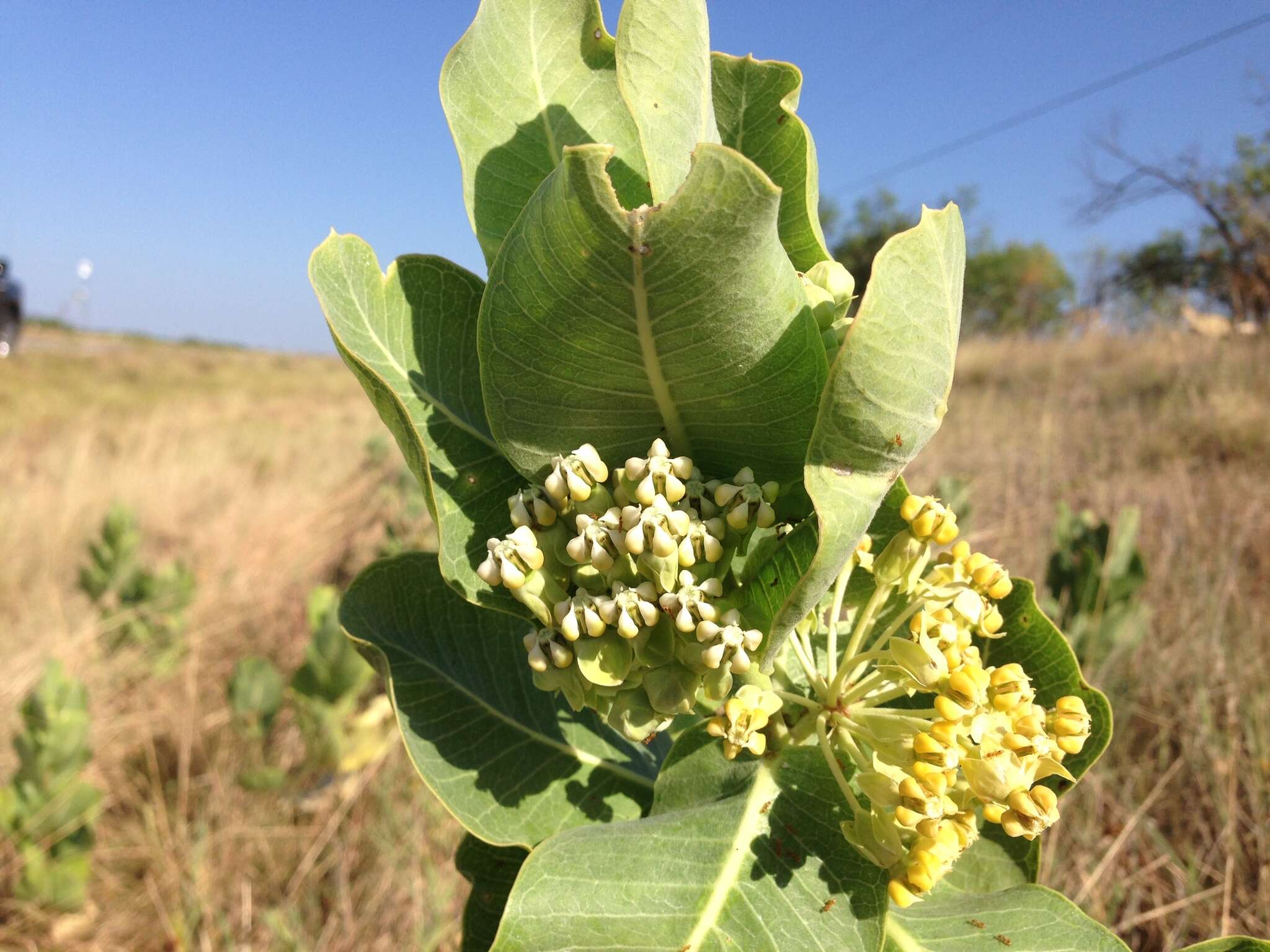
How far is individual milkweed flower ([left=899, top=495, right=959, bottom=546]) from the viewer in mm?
930

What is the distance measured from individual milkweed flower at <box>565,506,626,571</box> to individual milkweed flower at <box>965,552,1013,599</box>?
442mm

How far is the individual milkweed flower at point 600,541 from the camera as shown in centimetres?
79

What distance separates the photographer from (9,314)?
20.8 m

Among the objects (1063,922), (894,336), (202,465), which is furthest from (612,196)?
(202,465)

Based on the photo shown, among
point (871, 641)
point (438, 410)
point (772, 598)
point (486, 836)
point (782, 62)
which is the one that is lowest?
point (486, 836)

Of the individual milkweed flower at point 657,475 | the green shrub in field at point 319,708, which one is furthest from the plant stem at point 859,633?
the green shrub in field at point 319,708

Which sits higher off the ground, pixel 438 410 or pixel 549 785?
pixel 438 410

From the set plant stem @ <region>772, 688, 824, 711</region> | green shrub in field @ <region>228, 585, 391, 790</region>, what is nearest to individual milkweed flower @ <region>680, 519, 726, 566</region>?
plant stem @ <region>772, 688, 824, 711</region>

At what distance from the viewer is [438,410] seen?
38.4 inches

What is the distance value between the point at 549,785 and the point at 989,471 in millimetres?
6142

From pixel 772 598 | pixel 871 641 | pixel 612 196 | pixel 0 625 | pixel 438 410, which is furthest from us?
pixel 0 625

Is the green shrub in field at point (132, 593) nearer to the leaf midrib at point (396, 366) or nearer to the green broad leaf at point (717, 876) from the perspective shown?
the leaf midrib at point (396, 366)

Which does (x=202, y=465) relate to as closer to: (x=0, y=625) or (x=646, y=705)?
(x=0, y=625)

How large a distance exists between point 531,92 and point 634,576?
0.57m
